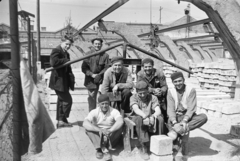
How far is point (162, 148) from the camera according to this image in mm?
3607

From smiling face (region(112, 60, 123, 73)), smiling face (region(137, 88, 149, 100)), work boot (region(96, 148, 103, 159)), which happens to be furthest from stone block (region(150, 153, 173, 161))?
smiling face (region(112, 60, 123, 73))

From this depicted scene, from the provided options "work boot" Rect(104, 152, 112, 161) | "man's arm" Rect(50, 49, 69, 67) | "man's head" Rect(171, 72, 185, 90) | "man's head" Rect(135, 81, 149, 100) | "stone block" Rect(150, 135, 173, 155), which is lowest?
"work boot" Rect(104, 152, 112, 161)

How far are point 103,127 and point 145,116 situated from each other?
703 mm

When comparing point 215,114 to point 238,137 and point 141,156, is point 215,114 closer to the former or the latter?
point 238,137

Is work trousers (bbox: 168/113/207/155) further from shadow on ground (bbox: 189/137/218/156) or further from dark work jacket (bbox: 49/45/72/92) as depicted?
dark work jacket (bbox: 49/45/72/92)

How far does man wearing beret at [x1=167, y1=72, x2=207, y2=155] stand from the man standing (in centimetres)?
19

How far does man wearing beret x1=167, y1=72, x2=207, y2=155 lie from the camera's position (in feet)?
12.9

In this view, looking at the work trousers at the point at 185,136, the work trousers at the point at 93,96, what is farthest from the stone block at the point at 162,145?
the work trousers at the point at 93,96

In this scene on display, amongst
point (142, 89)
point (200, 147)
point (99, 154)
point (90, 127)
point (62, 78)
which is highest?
point (62, 78)

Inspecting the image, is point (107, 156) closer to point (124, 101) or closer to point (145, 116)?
point (145, 116)

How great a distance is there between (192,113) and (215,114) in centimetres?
285

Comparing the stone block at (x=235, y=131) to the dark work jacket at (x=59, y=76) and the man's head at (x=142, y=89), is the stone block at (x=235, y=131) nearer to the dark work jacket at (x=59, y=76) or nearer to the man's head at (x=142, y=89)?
the man's head at (x=142, y=89)

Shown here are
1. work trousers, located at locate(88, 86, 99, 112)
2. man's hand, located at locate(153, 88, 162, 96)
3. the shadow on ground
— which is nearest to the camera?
the shadow on ground

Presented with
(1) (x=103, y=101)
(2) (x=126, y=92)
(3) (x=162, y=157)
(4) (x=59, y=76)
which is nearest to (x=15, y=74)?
(1) (x=103, y=101)
